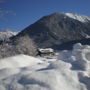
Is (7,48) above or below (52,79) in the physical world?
below

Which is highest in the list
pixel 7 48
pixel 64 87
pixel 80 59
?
pixel 80 59

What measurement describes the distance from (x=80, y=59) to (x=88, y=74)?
1.78 feet

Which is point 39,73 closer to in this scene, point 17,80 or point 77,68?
point 17,80

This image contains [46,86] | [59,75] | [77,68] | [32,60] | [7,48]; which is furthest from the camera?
[7,48]

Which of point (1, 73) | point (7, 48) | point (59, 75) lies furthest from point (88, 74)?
point (7, 48)

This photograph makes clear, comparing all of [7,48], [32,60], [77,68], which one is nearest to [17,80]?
[77,68]

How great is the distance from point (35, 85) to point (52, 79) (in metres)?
0.37

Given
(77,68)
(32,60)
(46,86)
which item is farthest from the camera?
(32,60)

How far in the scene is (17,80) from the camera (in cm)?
462

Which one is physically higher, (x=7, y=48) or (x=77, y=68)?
(x=77, y=68)

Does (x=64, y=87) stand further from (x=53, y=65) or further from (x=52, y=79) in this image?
(x=53, y=65)

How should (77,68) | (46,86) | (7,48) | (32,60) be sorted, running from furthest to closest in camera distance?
(7,48), (32,60), (77,68), (46,86)

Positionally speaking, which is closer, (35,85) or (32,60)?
(35,85)

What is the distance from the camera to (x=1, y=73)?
5.17 metres
